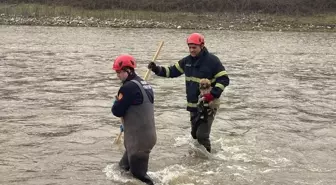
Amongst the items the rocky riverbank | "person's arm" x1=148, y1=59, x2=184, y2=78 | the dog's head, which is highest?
"person's arm" x1=148, y1=59, x2=184, y2=78

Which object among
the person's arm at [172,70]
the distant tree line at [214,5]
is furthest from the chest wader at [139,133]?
the distant tree line at [214,5]

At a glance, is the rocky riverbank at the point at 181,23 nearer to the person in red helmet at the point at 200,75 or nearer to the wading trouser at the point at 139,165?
the person in red helmet at the point at 200,75

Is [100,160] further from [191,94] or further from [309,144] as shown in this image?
[309,144]

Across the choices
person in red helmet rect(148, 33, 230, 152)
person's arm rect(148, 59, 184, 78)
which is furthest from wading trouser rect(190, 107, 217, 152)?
person's arm rect(148, 59, 184, 78)

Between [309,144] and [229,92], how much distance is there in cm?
591

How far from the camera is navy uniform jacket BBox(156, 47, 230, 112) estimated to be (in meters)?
8.27

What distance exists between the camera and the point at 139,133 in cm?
684

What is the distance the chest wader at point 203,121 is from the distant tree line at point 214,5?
1936 inches

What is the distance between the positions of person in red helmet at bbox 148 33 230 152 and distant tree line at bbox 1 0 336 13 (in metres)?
49.1

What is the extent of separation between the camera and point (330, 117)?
12.6 m

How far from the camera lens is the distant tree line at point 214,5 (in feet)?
188

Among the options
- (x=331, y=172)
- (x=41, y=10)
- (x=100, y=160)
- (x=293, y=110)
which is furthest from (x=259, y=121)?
(x=41, y=10)

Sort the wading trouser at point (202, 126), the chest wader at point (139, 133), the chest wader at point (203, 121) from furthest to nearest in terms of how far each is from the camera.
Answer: the wading trouser at point (202, 126), the chest wader at point (203, 121), the chest wader at point (139, 133)

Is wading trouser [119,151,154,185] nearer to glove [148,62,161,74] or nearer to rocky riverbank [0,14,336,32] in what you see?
glove [148,62,161,74]
